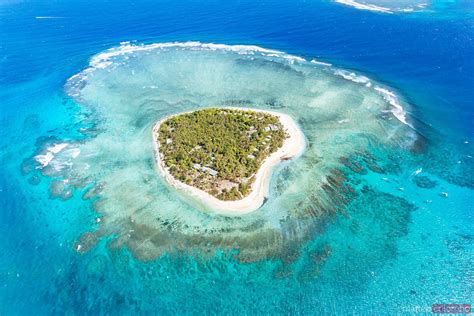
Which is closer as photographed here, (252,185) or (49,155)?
(252,185)

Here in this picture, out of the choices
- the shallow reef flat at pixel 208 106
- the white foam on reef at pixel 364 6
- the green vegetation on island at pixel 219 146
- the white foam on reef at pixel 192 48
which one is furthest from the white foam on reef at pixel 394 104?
the white foam on reef at pixel 364 6

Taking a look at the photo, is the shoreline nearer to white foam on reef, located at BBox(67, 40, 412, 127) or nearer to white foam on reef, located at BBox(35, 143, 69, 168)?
white foam on reef, located at BBox(35, 143, 69, 168)

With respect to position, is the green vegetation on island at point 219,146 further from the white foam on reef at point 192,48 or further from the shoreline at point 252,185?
the white foam on reef at point 192,48

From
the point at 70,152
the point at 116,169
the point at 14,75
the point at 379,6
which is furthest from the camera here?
the point at 379,6

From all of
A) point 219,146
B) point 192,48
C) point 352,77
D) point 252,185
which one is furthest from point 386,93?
point 192,48

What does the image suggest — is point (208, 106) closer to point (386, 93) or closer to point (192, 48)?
point (192, 48)

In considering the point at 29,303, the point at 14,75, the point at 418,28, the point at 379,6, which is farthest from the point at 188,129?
the point at 379,6

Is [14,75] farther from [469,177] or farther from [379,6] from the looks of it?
[379,6]
